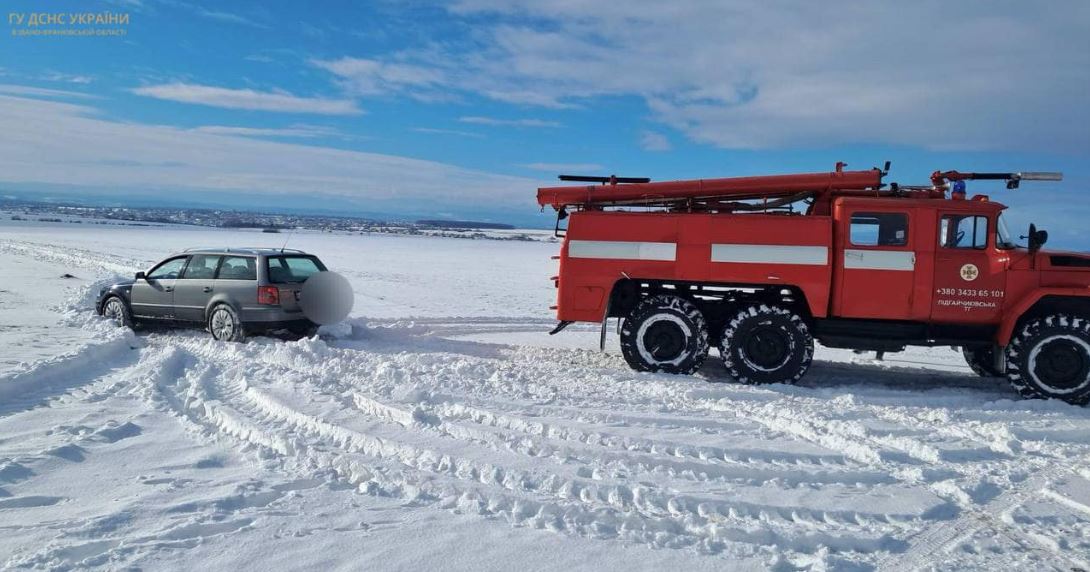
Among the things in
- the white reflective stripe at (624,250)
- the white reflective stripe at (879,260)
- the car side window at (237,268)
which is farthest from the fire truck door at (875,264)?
the car side window at (237,268)

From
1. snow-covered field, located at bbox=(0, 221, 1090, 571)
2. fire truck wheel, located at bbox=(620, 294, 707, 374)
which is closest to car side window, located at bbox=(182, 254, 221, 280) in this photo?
snow-covered field, located at bbox=(0, 221, 1090, 571)

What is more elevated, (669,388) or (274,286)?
(274,286)

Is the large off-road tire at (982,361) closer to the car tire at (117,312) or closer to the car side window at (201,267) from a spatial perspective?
the car side window at (201,267)

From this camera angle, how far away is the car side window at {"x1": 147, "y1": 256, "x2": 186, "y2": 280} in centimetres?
1080

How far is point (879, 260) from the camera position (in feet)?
26.2

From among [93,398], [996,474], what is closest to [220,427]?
[93,398]

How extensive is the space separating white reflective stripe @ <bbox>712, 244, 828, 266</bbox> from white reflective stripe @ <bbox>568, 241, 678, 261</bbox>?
0.59 metres

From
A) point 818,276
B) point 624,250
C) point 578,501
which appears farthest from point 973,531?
point 624,250

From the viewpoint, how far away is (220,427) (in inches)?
230

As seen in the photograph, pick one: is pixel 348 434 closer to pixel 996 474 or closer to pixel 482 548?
pixel 482 548

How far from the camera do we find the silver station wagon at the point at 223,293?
32.2 ft

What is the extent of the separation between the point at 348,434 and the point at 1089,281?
8220mm

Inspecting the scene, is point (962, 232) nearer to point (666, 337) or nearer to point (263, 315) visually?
point (666, 337)

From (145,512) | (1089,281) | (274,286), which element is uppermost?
(1089,281)
